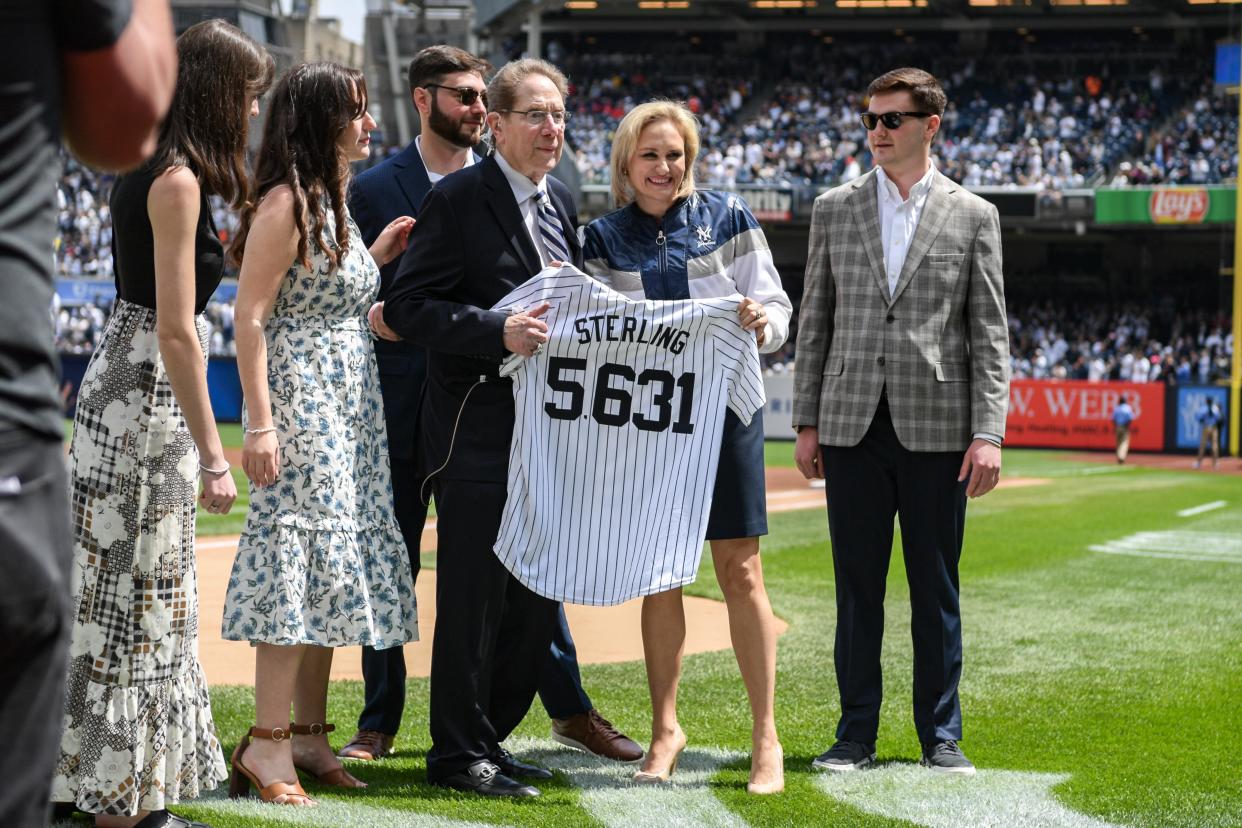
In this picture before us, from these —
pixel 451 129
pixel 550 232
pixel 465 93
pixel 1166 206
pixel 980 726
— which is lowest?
pixel 980 726

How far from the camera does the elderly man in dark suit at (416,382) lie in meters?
4.77

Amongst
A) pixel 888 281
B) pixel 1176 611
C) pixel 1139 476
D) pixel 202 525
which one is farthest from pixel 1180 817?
pixel 1139 476

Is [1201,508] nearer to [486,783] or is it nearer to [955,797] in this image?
[955,797]

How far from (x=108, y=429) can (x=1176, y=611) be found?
6.87m

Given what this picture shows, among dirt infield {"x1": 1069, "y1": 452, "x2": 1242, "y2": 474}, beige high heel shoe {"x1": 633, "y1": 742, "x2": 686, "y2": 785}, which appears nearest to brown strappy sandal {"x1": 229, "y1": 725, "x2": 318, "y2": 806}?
beige high heel shoe {"x1": 633, "y1": 742, "x2": 686, "y2": 785}

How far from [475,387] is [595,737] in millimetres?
1366

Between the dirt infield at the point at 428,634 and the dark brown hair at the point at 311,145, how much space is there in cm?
207

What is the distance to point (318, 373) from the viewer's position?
4020mm

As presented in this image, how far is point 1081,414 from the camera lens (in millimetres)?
30828

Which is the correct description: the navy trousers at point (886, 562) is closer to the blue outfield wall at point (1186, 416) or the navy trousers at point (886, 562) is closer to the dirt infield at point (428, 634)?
the dirt infield at point (428, 634)

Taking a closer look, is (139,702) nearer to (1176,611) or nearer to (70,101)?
(70,101)

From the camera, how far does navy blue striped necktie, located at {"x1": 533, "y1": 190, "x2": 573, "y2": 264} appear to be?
4.31 meters

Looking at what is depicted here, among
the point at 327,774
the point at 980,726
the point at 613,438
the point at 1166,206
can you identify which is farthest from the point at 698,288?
the point at 1166,206

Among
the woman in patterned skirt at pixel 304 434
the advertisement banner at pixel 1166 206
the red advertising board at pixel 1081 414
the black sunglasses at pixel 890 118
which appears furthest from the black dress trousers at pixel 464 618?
the advertisement banner at pixel 1166 206
